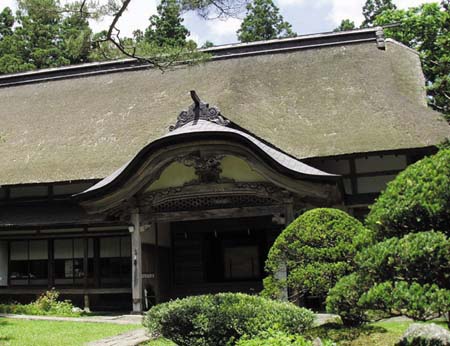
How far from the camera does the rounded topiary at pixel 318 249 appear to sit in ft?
28.9

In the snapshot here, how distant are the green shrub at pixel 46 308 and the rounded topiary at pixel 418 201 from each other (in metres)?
11.0

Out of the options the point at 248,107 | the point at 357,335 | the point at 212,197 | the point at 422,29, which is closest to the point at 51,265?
the point at 212,197

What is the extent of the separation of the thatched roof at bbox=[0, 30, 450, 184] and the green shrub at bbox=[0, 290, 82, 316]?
3.52 m

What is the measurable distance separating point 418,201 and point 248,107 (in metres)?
10.8

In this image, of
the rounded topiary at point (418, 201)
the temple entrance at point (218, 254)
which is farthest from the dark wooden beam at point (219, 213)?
the rounded topiary at point (418, 201)

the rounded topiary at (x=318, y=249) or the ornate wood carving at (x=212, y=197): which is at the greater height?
the ornate wood carving at (x=212, y=197)

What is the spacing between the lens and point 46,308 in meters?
15.7

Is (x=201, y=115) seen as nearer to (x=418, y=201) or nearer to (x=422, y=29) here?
(x=418, y=201)

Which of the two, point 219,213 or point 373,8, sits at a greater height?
point 373,8

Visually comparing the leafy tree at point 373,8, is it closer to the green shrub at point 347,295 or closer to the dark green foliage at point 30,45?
the dark green foliage at point 30,45

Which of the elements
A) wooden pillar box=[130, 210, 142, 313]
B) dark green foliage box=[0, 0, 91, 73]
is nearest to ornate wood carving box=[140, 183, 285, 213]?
wooden pillar box=[130, 210, 142, 313]

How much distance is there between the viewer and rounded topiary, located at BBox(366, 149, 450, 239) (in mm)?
6121

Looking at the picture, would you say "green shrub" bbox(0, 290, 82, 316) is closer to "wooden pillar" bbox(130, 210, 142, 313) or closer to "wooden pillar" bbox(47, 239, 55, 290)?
"wooden pillar" bbox(47, 239, 55, 290)

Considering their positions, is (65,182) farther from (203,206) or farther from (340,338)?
(340,338)
